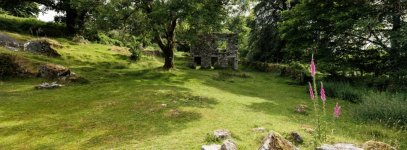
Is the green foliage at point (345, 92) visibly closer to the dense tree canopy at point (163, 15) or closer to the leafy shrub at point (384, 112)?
the leafy shrub at point (384, 112)

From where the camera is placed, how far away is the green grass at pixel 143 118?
37.6ft

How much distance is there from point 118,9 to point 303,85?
55.7 ft

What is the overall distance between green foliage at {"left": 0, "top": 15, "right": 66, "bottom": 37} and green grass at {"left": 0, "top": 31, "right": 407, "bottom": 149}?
17446mm

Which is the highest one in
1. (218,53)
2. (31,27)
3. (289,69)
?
(31,27)

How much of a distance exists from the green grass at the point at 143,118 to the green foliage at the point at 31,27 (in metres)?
17.4

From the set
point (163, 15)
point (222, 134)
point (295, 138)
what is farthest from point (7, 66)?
point (295, 138)

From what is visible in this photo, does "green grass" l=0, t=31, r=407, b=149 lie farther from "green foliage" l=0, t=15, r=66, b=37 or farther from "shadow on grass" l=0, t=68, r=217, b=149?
"green foliage" l=0, t=15, r=66, b=37

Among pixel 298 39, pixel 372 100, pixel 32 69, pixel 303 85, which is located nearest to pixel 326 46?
pixel 298 39

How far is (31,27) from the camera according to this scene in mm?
39719

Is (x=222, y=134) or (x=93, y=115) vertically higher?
(x=222, y=134)

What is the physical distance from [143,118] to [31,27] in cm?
3106

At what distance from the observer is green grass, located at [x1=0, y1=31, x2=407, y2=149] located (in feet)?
37.6

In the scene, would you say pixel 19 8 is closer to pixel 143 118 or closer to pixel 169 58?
pixel 169 58

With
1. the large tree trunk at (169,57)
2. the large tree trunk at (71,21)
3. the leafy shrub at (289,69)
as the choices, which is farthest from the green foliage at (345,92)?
the large tree trunk at (71,21)
